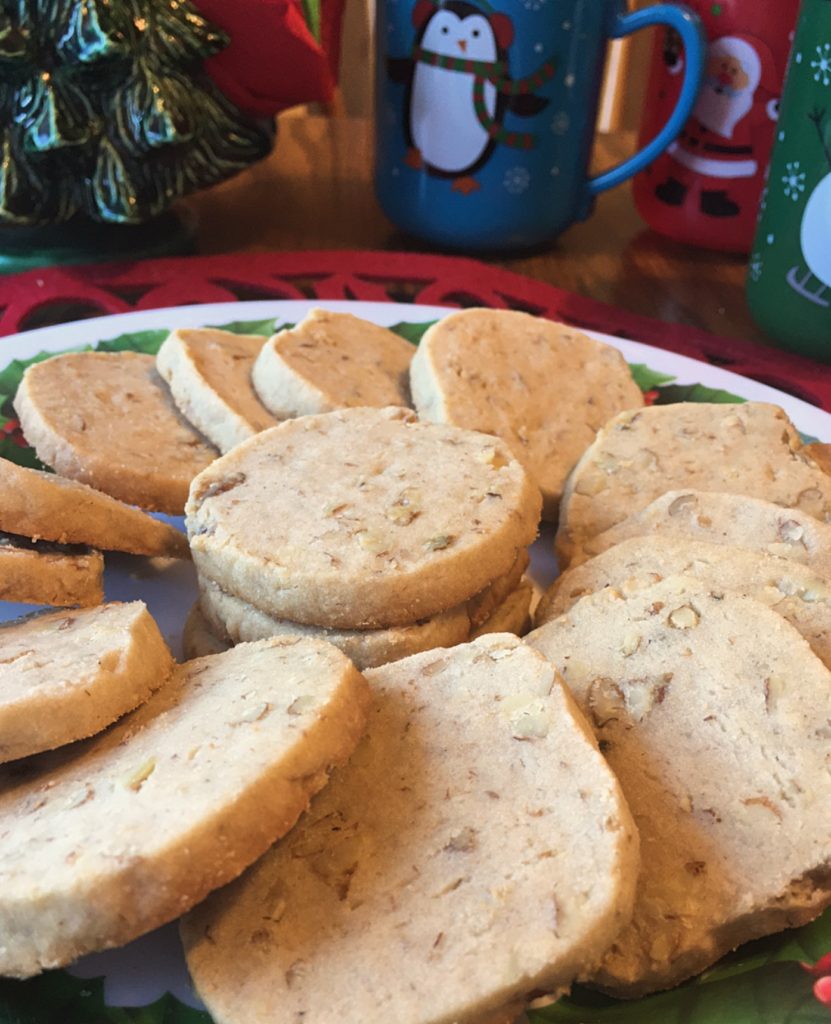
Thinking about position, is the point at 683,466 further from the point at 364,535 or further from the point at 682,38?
the point at 682,38

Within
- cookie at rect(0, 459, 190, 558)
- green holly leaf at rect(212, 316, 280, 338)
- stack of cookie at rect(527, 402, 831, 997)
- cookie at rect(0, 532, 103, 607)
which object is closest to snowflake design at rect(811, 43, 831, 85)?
stack of cookie at rect(527, 402, 831, 997)

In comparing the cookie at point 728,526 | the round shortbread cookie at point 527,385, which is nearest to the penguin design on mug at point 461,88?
the round shortbread cookie at point 527,385

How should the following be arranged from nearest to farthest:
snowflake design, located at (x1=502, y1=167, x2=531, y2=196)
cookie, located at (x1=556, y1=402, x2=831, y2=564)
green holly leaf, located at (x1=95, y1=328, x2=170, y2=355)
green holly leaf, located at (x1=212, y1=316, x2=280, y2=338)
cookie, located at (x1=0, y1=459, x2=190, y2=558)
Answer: cookie, located at (x1=0, y1=459, x2=190, y2=558), cookie, located at (x1=556, y1=402, x2=831, y2=564), green holly leaf, located at (x1=95, y1=328, x2=170, y2=355), green holly leaf, located at (x1=212, y1=316, x2=280, y2=338), snowflake design, located at (x1=502, y1=167, x2=531, y2=196)

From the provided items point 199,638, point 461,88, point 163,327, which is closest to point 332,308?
point 163,327

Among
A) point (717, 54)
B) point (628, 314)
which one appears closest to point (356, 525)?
point (628, 314)

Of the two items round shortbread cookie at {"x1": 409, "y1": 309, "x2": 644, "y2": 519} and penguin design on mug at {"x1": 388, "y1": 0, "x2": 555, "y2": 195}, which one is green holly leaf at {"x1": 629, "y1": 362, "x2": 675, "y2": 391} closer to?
round shortbread cookie at {"x1": 409, "y1": 309, "x2": 644, "y2": 519}

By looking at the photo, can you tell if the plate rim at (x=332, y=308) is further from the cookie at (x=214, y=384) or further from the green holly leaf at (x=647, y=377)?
the cookie at (x=214, y=384)
